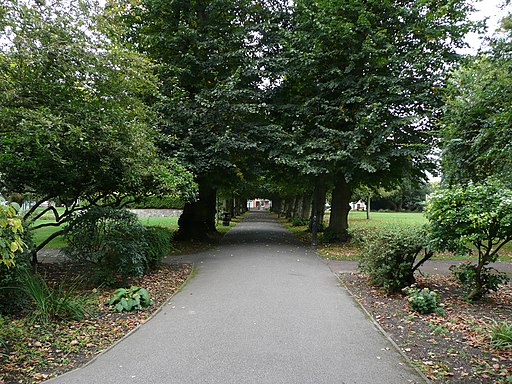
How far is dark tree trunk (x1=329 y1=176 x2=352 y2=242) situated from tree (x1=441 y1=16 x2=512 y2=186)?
7.37 metres

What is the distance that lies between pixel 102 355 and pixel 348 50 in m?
14.0

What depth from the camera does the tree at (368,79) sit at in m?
14.1

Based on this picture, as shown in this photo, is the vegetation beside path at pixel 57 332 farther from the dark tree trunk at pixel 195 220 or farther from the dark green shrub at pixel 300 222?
the dark green shrub at pixel 300 222

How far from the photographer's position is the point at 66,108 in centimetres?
745

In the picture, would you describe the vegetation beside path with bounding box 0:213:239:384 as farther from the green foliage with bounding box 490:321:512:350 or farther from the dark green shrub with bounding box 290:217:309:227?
the dark green shrub with bounding box 290:217:309:227

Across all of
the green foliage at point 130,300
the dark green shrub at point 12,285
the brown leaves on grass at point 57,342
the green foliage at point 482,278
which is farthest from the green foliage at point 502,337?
the dark green shrub at point 12,285

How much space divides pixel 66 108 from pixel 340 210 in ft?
44.2

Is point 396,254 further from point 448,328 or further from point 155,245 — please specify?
point 155,245

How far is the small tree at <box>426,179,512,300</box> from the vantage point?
19.8ft

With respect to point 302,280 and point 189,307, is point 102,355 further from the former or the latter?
point 302,280

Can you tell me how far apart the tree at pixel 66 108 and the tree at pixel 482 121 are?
7.31 m

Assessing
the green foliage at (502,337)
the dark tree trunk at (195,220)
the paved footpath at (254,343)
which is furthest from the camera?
Result: the dark tree trunk at (195,220)

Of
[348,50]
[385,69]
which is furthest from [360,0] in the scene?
[385,69]

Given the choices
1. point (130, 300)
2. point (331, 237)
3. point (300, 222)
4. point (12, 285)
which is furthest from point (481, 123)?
point (300, 222)
